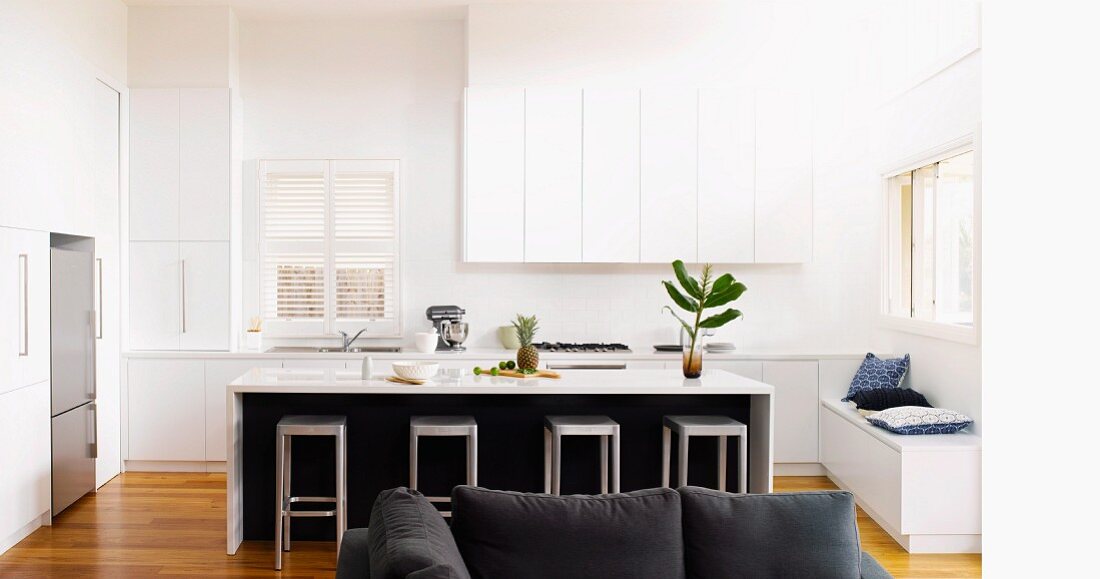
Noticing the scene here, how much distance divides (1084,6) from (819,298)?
5.44 meters

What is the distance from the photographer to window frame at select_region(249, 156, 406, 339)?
20.1ft

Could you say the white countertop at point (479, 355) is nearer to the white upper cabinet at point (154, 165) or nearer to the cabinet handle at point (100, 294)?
the cabinet handle at point (100, 294)

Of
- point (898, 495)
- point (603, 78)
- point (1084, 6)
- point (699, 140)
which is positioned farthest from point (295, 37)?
point (1084, 6)

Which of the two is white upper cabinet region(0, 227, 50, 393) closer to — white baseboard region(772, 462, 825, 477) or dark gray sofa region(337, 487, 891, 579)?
dark gray sofa region(337, 487, 891, 579)

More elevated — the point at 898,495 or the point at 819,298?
the point at 819,298

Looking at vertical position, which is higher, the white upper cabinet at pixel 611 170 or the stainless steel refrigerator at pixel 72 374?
the white upper cabinet at pixel 611 170

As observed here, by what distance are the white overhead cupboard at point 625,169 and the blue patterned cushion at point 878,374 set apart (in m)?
1.29

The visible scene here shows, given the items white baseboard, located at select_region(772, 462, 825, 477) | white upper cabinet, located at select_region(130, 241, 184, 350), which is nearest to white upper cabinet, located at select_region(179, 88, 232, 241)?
white upper cabinet, located at select_region(130, 241, 184, 350)

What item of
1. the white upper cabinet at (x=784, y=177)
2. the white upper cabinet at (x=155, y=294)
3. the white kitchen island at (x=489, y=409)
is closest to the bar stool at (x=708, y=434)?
the white kitchen island at (x=489, y=409)

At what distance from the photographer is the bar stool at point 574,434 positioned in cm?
388

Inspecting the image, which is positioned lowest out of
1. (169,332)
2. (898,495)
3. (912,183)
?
(898,495)

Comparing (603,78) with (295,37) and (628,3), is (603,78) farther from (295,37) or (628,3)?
(295,37)

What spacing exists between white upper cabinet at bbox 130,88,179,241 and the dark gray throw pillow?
500cm

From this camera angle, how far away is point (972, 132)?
443 centimetres
